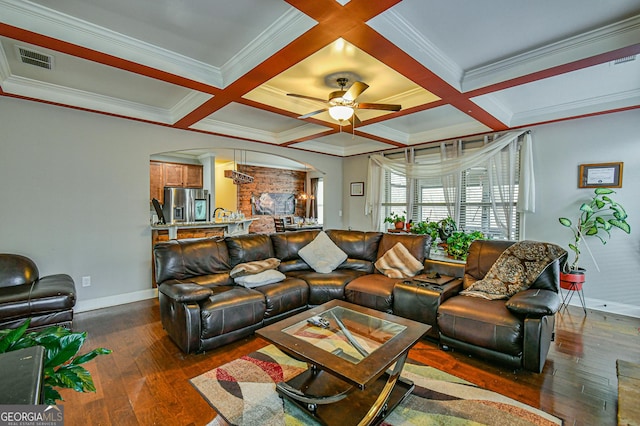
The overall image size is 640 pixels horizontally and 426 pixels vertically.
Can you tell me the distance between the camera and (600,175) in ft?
12.6

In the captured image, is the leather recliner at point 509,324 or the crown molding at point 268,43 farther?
the leather recliner at point 509,324

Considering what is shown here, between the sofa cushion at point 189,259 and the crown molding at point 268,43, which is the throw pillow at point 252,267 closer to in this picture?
the sofa cushion at point 189,259

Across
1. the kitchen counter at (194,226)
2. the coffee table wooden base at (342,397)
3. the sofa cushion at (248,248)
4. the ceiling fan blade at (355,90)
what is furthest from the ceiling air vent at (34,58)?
the coffee table wooden base at (342,397)

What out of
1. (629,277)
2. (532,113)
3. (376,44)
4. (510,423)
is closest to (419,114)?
(532,113)

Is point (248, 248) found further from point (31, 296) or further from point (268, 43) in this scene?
point (268, 43)

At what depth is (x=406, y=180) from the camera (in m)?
5.92

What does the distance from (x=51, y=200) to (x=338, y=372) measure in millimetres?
4113

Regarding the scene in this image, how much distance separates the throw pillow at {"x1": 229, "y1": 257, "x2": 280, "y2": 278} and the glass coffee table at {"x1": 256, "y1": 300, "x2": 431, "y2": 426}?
1260 millimetres

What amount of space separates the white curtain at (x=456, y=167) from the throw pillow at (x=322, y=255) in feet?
8.06

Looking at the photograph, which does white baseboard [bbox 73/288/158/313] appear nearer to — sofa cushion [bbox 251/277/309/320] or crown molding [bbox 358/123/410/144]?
sofa cushion [bbox 251/277/309/320]

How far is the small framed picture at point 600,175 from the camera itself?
3.75m


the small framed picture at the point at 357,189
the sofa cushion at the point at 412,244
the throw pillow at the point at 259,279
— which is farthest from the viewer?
the small framed picture at the point at 357,189

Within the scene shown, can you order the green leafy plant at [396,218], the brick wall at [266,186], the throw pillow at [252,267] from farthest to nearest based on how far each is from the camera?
the brick wall at [266,186] → the green leafy plant at [396,218] → the throw pillow at [252,267]

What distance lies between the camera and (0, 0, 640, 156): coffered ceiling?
2.00m
